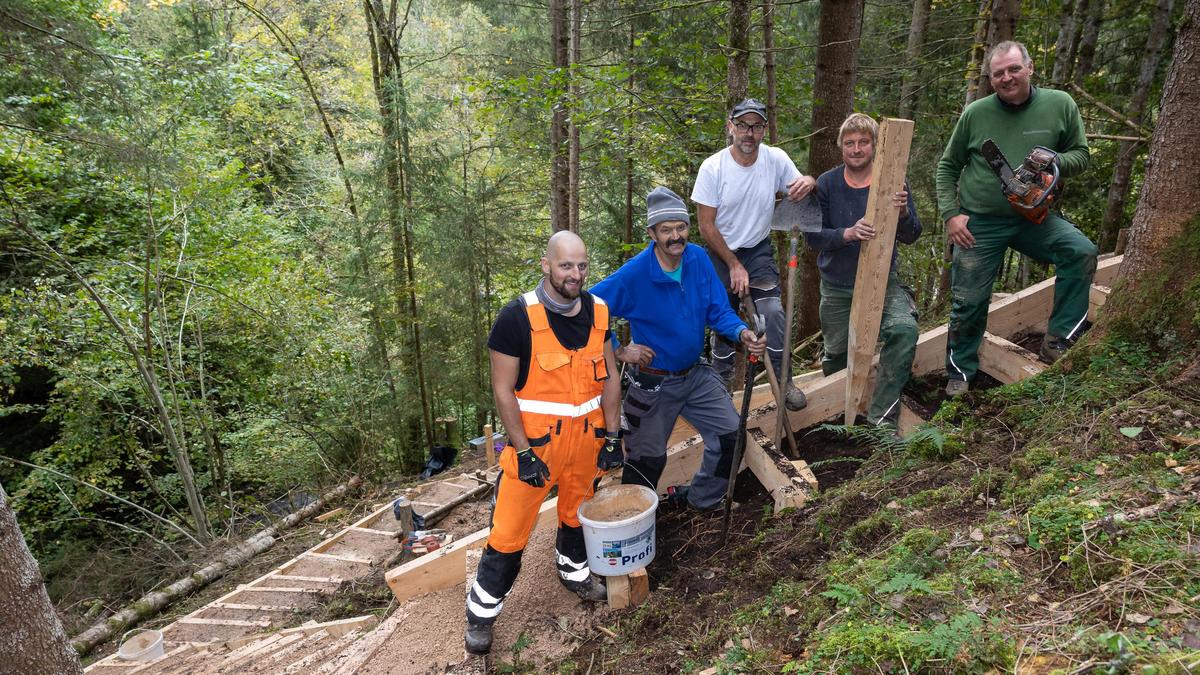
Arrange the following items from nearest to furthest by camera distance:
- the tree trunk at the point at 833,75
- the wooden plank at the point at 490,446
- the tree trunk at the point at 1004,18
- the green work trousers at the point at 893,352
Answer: the green work trousers at the point at 893,352 → the tree trunk at the point at 1004,18 → the tree trunk at the point at 833,75 → the wooden plank at the point at 490,446

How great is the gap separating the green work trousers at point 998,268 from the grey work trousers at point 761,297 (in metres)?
1.13

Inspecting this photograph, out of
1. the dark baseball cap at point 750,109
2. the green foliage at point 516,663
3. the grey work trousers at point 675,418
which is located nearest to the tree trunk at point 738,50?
the dark baseball cap at point 750,109

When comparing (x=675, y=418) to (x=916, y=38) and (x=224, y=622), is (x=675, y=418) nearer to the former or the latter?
(x=224, y=622)

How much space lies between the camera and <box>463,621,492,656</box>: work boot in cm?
320

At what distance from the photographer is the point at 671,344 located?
12.1 ft

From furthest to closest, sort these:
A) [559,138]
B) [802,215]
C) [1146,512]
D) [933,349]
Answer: [559,138] < [933,349] < [802,215] < [1146,512]

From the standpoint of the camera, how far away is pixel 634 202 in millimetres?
14812

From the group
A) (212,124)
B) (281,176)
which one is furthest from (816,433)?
(281,176)

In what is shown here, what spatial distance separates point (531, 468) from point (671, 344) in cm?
116

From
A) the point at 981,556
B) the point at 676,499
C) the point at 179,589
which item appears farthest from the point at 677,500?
the point at 179,589

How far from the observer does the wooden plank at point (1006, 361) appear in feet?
12.7

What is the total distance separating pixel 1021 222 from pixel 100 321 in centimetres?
1063

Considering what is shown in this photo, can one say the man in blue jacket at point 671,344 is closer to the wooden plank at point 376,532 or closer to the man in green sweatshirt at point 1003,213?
the man in green sweatshirt at point 1003,213

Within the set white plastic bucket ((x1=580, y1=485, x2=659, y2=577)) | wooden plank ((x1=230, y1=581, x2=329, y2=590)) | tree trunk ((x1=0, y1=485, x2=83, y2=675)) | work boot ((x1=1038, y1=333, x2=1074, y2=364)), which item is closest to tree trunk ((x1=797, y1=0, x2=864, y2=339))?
work boot ((x1=1038, y1=333, x2=1074, y2=364))
